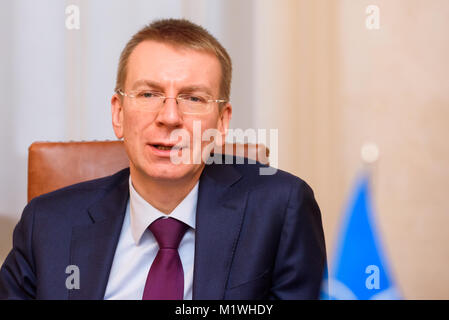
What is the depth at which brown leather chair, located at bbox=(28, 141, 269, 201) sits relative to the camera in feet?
5.06

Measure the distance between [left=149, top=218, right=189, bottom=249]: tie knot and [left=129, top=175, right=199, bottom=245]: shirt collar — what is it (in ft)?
0.04

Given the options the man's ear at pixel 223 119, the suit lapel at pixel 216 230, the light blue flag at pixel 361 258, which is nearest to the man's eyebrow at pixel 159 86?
the man's ear at pixel 223 119

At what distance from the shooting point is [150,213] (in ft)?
4.10

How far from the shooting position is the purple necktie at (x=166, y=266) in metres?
1.15

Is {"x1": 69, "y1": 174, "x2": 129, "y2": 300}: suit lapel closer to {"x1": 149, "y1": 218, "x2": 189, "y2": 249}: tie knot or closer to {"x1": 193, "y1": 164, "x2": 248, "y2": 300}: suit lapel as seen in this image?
{"x1": 149, "y1": 218, "x2": 189, "y2": 249}: tie knot

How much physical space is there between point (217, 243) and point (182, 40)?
0.53 m

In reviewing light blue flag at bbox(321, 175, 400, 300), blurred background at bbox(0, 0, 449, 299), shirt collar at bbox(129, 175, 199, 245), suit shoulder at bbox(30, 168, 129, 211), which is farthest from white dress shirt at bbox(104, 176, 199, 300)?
light blue flag at bbox(321, 175, 400, 300)

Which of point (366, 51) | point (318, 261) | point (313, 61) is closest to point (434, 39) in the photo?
point (366, 51)

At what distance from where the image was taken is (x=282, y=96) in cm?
213

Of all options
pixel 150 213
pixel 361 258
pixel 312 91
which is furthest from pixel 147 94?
pixel 361 258

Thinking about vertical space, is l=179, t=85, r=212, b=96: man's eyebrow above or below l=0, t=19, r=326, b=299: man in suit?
above

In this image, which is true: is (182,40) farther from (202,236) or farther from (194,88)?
(202,236)

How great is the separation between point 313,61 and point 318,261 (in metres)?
1.20
